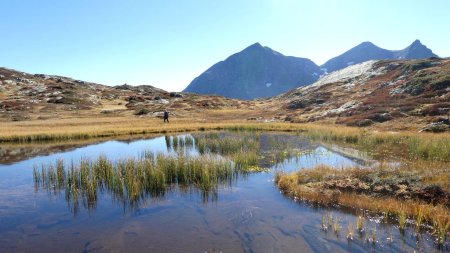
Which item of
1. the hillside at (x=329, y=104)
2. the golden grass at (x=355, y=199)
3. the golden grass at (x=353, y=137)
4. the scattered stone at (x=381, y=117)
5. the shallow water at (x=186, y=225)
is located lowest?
the shallow water at (x=186, y=225)

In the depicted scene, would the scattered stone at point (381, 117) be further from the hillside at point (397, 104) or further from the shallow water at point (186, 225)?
the shallow water at point (186, 225)

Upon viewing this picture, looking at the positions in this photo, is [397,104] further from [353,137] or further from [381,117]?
[353,137]

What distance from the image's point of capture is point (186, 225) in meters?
16.2

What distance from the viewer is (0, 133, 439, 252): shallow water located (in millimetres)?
13797

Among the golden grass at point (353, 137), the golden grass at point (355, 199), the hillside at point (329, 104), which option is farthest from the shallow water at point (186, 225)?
the hillside at point (329, 104)

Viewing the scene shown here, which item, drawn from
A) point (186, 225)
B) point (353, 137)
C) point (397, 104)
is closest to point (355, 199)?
point (186, 225)

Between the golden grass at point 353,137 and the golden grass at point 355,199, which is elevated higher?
the golden grass at point 353,137

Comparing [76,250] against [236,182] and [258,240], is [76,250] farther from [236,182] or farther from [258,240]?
[236,182]

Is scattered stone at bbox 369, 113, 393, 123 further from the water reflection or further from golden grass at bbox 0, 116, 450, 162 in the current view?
the water reflection

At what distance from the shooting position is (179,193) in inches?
830

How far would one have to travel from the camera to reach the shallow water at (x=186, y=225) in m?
13.8

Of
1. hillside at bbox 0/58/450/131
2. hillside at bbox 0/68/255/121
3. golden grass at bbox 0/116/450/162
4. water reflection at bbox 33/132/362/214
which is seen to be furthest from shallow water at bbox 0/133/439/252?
hillside at bbox 0/68/255/121

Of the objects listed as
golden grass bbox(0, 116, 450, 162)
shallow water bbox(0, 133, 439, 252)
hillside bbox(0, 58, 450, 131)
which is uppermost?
hillside bbox(0, 58, 450, 131)

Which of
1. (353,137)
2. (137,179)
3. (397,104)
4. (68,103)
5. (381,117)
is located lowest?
(137,179)
